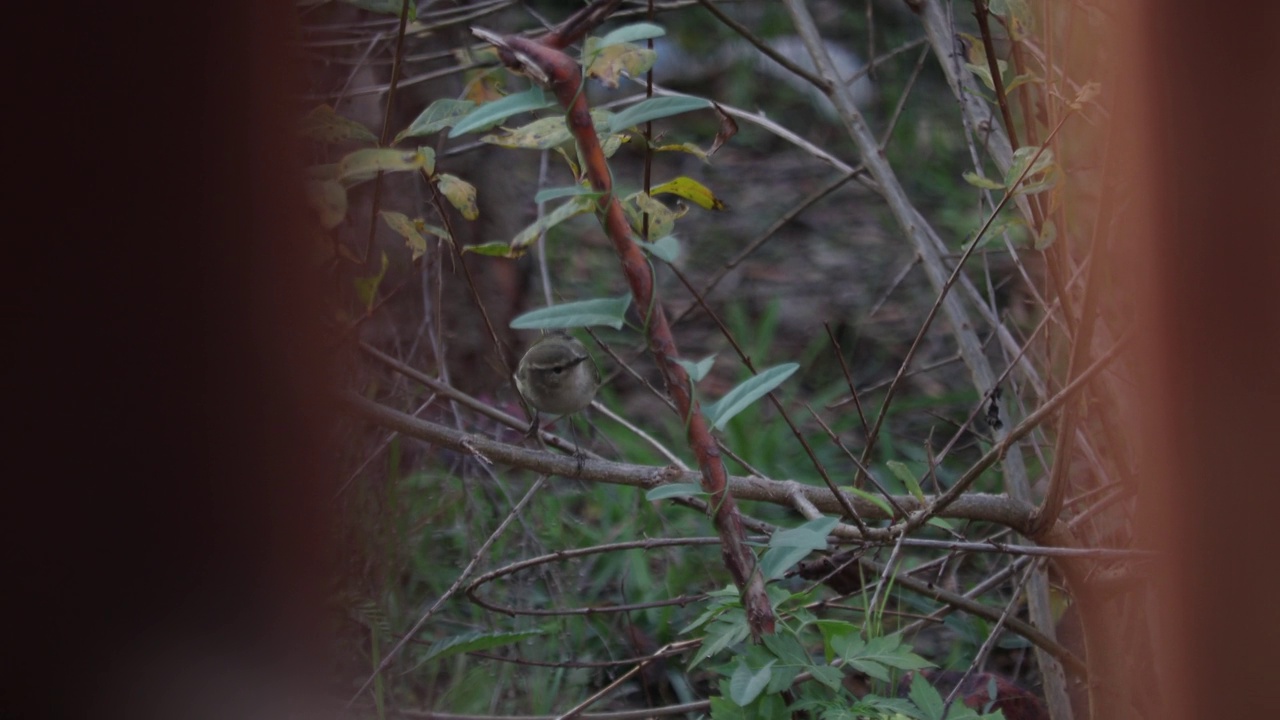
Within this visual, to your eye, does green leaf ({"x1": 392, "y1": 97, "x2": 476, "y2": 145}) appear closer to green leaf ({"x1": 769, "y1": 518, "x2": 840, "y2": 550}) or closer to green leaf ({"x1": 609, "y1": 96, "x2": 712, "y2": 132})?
green leaf ({"x1": 609, "y1": 96, "x2": 712, "y2": 132})

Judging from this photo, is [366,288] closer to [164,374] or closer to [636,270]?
[636,270]

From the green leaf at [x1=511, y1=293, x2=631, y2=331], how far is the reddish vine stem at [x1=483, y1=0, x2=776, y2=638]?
0.10 feet

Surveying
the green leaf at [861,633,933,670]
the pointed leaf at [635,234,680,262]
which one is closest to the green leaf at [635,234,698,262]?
the pointed leaf at [635,234,680,262]

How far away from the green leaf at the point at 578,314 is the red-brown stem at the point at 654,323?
30 mm

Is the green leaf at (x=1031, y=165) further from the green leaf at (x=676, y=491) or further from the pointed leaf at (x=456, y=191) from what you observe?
the pointed leaf at (x=456, y=191)

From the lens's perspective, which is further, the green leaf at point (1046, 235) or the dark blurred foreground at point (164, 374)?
the green leaf at point (1046, 235)

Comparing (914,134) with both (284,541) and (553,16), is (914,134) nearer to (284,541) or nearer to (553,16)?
Answer: (553,16)

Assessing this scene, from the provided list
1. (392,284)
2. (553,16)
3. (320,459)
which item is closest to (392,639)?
(392,284)

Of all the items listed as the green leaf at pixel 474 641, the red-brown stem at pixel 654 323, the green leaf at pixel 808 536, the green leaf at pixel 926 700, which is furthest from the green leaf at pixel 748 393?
the green leaf at pixel 474 641

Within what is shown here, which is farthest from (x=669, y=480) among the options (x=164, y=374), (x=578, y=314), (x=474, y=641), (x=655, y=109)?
(x=164, y=374)

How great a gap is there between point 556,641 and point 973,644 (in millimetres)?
1307

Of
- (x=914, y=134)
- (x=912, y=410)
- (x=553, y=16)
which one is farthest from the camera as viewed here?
(x=914, y=134)

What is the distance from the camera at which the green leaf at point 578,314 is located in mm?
1167

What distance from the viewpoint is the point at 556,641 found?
3262 millimetres
